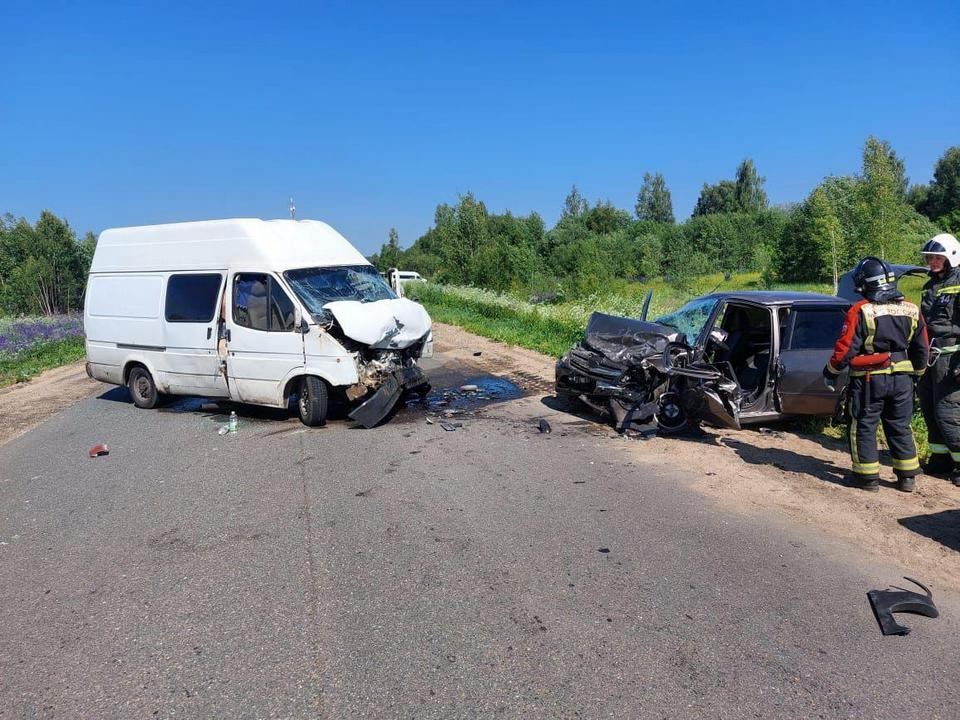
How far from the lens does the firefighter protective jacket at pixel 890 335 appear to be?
5172mm

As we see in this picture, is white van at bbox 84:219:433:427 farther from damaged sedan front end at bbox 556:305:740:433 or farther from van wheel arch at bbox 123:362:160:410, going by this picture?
damaged sedan front end at bbox 556:305:740:433

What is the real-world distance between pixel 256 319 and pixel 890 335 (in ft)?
22.0

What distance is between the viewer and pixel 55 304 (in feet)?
169

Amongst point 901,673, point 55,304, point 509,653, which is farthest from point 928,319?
point 55,304

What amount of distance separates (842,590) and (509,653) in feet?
6.74

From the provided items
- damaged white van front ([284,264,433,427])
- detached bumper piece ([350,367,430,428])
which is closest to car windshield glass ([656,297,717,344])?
damaged white van front ([284,264,433,427])

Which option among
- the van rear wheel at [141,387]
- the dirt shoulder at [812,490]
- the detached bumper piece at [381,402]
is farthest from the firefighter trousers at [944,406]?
the van rear wheel at [141,387]

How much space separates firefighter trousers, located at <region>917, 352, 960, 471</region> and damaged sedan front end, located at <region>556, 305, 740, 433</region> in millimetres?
1664

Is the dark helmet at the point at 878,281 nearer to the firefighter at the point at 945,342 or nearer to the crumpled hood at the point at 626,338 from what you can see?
the firefighter at the point at 945,342

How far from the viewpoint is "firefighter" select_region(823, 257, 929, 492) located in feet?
17.0

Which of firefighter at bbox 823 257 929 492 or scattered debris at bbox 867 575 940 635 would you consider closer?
scattered debris at bbox 867 575 940 635

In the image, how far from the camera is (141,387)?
31.8 ft

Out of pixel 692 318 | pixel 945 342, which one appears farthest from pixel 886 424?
pixel 692 318

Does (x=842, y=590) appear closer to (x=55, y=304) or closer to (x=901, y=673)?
(x=901, y=673)
